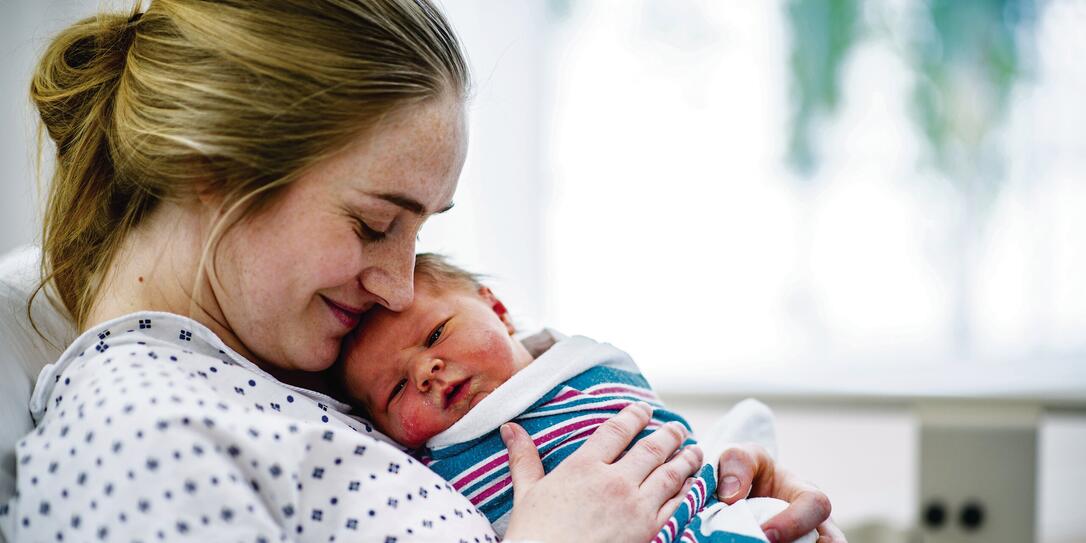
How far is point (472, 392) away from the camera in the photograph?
47.8 inches

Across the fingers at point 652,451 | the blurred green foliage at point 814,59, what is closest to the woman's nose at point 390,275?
A: the fingers at point 652,451

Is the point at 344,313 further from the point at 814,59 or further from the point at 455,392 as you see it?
the point at 814,59

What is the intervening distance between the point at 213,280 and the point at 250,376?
121 millimetres

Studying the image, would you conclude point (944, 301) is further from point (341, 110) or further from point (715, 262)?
point (341, 110)

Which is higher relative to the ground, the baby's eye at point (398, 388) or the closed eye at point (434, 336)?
the closed eye at point (434, 336)

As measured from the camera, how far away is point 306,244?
1047mm

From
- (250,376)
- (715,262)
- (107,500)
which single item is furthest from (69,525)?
(715,262)

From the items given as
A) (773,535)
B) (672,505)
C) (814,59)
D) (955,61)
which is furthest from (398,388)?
(955,61)

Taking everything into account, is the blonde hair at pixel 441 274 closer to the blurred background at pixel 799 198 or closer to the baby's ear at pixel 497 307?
the baby's ear at pixel 497 307

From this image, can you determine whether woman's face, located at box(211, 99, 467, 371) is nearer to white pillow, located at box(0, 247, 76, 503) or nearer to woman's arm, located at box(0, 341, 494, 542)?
woman's arm, located at box(0, 341, 494, 542)

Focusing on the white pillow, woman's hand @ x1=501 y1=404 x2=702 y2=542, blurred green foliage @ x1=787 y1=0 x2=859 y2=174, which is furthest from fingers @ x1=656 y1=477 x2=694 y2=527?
blurred green foliage @ x1=787 y1=0 x2=859 y2=174

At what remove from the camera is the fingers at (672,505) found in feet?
3.54

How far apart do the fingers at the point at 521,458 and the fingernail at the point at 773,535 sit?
0.27m

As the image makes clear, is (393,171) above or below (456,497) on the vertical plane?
above
